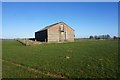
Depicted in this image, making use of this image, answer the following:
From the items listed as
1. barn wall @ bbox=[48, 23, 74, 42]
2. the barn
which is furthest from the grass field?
barn wall @ bbox=[48, 23, 74, 42]

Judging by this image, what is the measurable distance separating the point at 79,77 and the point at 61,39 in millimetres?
62427

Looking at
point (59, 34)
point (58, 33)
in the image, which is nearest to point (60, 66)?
point (58, 33)

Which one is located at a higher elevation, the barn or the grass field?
the barn

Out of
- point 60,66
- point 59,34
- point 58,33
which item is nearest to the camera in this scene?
point 60,66

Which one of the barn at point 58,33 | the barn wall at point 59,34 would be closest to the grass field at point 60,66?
the barn at point 58,33

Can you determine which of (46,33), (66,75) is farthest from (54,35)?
(66,75)

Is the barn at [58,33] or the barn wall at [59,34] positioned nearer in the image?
the barn at [58,33]

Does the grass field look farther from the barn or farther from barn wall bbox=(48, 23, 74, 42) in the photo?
barn wall bbox=(48, 23, 74, 42)

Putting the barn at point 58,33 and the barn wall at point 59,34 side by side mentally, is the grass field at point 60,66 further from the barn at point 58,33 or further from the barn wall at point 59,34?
the barn wall at point 59,34

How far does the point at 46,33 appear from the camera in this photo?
7306cm

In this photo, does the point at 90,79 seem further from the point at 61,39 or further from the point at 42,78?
the point at 61,39

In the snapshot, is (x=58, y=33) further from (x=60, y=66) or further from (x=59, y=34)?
(x=60, y=66)

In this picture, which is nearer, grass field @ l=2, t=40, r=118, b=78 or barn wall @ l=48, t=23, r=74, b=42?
grass field @ l=2, t=40, r=118, b=78

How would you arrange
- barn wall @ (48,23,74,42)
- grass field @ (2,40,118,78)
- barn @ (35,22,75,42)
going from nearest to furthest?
1. grass field @ (2,40,118,78)
2. barn @ (35,22,75,42)
3. barn wall @ (48,23,74,42)
